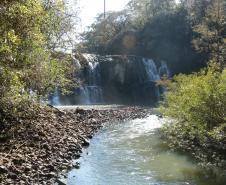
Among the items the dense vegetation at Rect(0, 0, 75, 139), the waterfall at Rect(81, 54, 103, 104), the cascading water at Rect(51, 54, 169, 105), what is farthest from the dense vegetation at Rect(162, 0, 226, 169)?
the cascading water at Rect(51, 54, 169, 105)

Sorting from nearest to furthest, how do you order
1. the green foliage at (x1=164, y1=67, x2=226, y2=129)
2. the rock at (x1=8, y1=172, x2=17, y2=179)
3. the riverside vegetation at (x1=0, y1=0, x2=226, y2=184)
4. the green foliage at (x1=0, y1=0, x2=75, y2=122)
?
the rock at (x1=8, y1=172, x2=17, y2=179)
the green foliage at (x1=0, y1=0, x2=75, y2=122)
the riverside vegetation at (x1=0, y1=0, x2=226, y2=184)
the green foliage at (x1=164, y1=67, x2=226, y2=129)

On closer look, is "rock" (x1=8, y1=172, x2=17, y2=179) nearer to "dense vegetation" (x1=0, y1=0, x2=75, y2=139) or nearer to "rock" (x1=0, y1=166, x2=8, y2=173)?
"rock" (x1=0, y1=166, x2=8, y2=173)

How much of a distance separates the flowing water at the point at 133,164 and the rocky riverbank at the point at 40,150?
629mm

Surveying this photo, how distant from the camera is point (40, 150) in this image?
15.2 meters

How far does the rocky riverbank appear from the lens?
1221 centimetres

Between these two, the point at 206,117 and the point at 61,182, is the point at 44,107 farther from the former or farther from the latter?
the point at 61,182

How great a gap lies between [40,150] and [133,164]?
3.69m

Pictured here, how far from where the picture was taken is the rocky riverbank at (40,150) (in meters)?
12.2

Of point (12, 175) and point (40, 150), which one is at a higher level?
point (40, 150)

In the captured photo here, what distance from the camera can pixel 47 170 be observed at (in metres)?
13.3

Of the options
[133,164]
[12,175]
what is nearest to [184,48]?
[133,164]

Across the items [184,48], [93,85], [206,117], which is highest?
[184,48]

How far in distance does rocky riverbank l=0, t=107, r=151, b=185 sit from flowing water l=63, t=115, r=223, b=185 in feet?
2.06

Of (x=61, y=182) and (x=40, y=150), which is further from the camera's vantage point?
(x=40, y=150)
